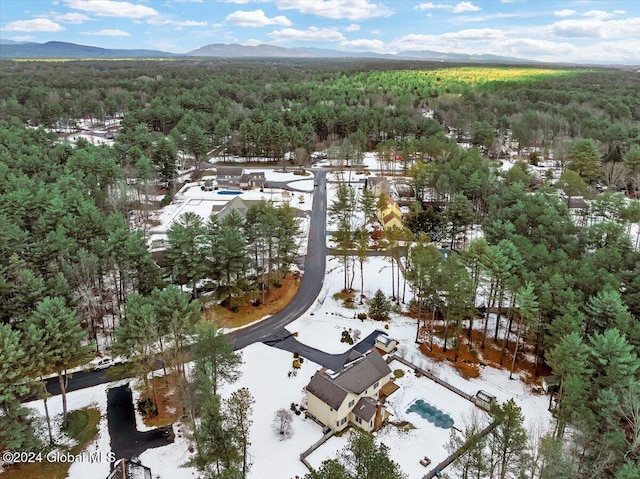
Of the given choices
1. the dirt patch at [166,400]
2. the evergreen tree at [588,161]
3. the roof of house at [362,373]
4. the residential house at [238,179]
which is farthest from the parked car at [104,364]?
the evergreen tree at [588,161]

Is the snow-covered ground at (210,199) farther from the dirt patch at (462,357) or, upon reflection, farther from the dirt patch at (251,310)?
the dirt patch at (462,357)

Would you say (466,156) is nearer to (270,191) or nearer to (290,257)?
Result: (270,191)

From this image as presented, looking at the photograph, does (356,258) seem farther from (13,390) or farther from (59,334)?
(13,390)

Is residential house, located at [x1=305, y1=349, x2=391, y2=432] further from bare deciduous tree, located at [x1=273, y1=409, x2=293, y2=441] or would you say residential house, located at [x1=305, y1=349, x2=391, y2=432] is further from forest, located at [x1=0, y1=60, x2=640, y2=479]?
forest, located at [x1=0, y1=60, x2=640, y2=479]

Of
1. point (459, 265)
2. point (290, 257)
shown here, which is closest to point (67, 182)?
point (290, 257)

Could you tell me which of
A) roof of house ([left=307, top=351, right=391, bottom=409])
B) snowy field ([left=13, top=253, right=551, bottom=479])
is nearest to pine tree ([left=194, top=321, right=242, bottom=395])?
snowy field ([left=13, top=253, right=551, bottom=479])

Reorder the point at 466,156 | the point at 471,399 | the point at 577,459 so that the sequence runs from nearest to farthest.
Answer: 1. the point at 577,459
2. the point at 471,399
3. the point at 466,156
